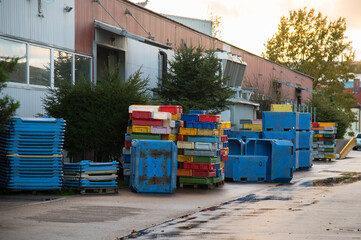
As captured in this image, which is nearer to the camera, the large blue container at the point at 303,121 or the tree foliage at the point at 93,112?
the tree foliage at the point at 93,112

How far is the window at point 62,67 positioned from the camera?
19.6 metres

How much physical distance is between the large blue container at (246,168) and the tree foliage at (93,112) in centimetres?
377

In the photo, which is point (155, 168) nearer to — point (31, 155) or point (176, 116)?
point (176, 116)

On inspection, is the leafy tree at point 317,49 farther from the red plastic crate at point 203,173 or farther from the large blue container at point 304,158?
the red plastic crate at point 203,173

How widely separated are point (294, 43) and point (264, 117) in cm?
5804

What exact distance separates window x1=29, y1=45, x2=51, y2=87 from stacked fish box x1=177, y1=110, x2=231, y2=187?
4965 millimetres

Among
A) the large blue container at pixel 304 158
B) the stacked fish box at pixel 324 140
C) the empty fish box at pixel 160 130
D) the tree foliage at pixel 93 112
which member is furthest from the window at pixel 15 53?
the stacked fish box at pixel 324 140

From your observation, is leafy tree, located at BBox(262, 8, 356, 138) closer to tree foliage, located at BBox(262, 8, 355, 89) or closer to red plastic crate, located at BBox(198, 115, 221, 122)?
tree foliage, located at BBox(262, 8, 355, 89)

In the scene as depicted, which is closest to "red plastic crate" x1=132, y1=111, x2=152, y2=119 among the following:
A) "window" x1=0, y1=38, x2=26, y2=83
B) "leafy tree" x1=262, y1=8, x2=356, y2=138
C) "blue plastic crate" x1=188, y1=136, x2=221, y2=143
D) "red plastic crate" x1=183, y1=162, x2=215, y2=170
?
"blue plastic crate" x1=188, y1=136, x2=221, y2=143

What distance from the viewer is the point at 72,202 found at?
13164 millimetres

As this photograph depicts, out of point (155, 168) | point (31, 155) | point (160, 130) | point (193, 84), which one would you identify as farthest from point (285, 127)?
point (31, 155)

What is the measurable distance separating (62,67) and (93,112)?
9.66 feet

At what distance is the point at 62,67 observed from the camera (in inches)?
787

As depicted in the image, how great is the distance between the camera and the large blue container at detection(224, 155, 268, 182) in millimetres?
19641
